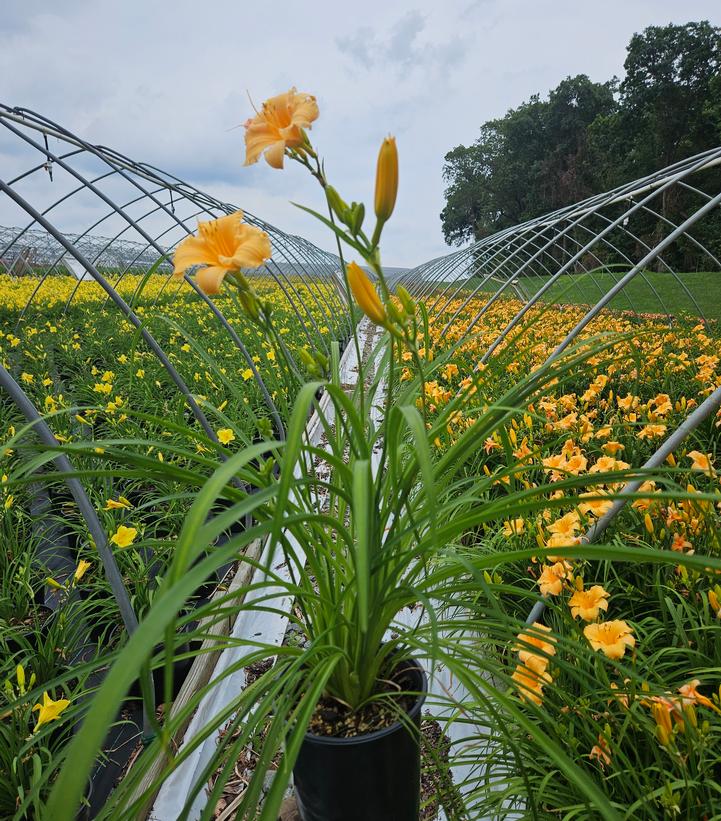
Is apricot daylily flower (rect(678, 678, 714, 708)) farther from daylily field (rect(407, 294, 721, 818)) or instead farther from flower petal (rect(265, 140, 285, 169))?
flower petal (rect(265, 140, 285, 169))

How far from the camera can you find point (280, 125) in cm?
78

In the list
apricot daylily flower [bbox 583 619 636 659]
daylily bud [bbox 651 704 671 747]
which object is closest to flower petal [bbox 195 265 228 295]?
apricot daylily flower [bbox 583 619 636 659]

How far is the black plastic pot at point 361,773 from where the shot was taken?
0.88 meters

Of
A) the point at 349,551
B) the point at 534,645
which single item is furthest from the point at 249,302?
the point at 534,645

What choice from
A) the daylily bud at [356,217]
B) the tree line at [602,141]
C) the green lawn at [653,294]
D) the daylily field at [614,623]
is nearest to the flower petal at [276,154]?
the daylily bud at [356,217]

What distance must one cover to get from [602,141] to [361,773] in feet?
95.7

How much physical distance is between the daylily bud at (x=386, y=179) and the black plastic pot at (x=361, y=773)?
842 mm

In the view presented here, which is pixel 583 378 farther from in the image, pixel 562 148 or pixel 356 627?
pixel 562 148

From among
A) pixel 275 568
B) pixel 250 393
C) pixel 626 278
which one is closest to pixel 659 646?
pixel 626 278

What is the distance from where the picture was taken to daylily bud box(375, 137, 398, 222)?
0.71m

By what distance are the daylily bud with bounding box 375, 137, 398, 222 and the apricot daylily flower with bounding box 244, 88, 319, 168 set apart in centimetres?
13

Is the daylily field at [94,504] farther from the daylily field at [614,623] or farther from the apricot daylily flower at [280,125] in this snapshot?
the daylily field at [614,623]

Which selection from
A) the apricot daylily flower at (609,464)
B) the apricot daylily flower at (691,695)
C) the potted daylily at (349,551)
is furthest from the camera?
the apricot daylily flower at (609,464)

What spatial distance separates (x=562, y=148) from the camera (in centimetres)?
2945
